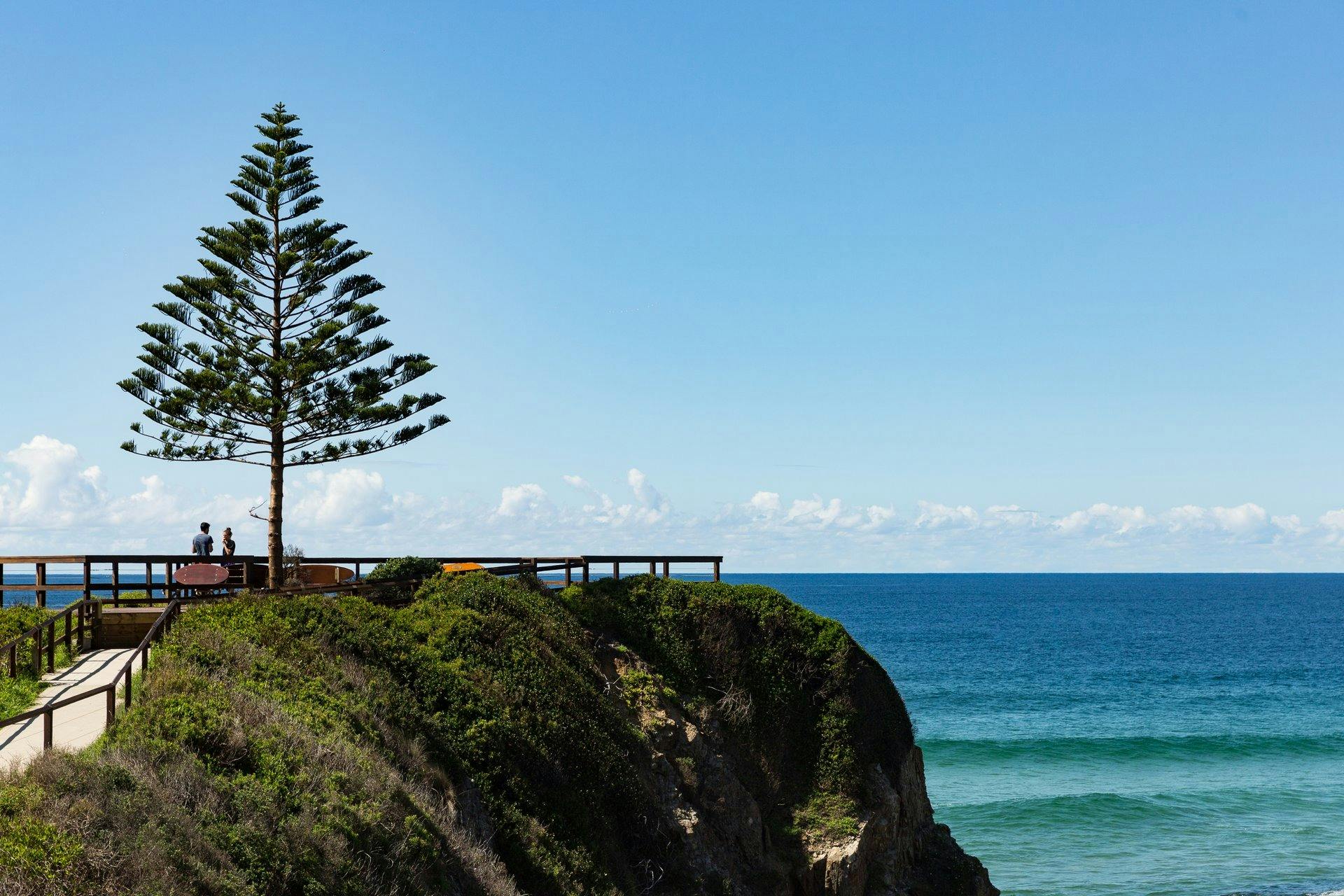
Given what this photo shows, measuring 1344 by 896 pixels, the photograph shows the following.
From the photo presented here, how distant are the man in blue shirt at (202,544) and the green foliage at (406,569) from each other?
14.0ft

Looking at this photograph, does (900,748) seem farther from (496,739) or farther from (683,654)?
(496,739)

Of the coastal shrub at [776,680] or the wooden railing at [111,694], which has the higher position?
the wooden railing at [111,694]

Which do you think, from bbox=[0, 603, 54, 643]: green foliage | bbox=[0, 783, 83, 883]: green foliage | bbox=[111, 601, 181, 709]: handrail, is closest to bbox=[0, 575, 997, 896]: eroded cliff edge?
bbox=[0, 783, 83, 883]: green foliage

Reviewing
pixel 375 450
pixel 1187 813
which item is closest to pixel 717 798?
pixel 375 450

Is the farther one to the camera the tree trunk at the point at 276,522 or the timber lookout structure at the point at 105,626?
the tree trunk at the point at 276,522

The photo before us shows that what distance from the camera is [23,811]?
8328 mm

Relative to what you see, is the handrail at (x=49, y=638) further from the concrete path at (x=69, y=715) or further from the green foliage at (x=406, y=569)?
the green foliage at (x=406, y=569)

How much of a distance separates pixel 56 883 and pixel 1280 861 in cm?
3147

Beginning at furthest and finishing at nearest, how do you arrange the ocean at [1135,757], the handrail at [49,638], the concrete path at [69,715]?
the ocean at [1135,757]
the handrail at [49,638]
the concrete path at [69,715]

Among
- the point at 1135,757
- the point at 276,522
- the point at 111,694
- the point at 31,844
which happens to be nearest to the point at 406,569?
the point at 276,522

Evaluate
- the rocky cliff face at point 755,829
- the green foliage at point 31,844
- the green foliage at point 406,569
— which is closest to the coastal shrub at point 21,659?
the green foliage at point 31,844

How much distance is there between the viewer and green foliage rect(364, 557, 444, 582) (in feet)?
72.4

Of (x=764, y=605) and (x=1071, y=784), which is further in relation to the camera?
(x=1071, y=784)

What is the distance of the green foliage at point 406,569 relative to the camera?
22.1 metres
